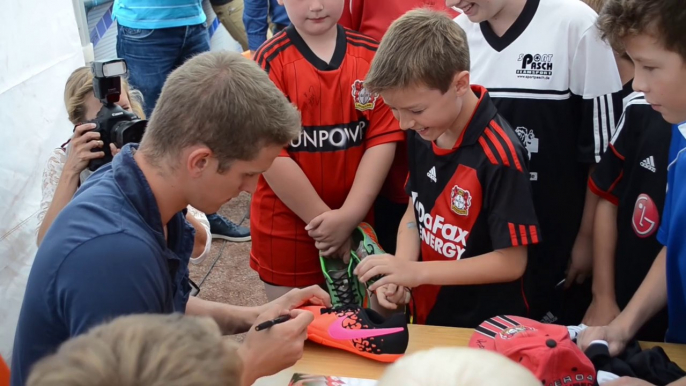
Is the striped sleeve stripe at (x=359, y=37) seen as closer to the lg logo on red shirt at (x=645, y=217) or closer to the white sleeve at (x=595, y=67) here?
the white sleeve at (x=595, y=67)

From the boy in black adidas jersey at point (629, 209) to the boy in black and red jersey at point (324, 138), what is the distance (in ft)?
2.35

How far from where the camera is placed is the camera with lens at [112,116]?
1.85m

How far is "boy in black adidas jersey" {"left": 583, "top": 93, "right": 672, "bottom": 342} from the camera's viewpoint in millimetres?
1741

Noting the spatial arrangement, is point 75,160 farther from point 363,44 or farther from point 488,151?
point 488,151

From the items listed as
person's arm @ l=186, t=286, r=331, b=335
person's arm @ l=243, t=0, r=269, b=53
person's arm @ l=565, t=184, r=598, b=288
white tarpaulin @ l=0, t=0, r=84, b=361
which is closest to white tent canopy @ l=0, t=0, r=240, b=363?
white tarpaulin @ l=0, t=0, r=84, b=361

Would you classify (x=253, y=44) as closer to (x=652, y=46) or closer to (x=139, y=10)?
(x=139, y=10)

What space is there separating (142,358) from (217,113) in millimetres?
710

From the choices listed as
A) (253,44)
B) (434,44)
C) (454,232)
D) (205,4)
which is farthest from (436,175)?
(205,4)

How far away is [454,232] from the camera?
1.79 metres

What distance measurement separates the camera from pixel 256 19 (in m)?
4.46

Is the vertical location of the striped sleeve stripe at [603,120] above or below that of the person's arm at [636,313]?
above

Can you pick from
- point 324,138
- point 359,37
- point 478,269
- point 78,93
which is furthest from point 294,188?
point 78,93

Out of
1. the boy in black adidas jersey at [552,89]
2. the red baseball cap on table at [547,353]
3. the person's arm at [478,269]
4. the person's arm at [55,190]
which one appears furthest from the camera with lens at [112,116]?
the red baseball cap on table at [547,353]

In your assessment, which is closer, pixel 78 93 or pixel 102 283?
pixel 102 283
